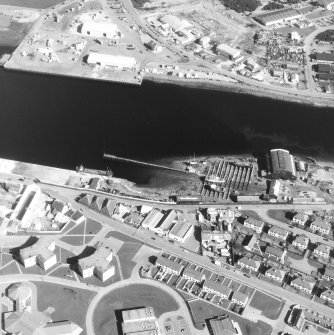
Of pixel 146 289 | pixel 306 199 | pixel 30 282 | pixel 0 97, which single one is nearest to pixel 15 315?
pixel 30 282

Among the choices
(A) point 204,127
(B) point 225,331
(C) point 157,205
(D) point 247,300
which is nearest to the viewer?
(B) point 225,331

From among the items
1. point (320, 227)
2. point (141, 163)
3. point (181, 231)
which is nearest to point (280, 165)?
point (320, 227)

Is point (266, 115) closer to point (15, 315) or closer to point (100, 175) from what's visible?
point (100, 175)

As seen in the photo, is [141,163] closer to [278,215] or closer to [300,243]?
[278,215]

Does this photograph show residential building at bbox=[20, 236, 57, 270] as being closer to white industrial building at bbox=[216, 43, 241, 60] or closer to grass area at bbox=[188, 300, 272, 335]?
grass area at bbox=[188, 300, 272, 335]

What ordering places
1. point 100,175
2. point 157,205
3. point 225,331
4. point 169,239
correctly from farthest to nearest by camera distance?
1. point 100,175
2. point 157,205
3. point 169,239
4. point 225,331

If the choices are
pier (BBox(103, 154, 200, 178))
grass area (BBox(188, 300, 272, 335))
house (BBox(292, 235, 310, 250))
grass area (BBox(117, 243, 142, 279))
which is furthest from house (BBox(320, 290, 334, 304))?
pier (BBox(103, 154, 200, 178))

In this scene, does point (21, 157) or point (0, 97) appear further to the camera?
point (0, 97)

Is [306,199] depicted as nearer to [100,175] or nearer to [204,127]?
[204,127]

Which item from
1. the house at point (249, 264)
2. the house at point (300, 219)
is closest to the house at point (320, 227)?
the house at point (300, 219)
